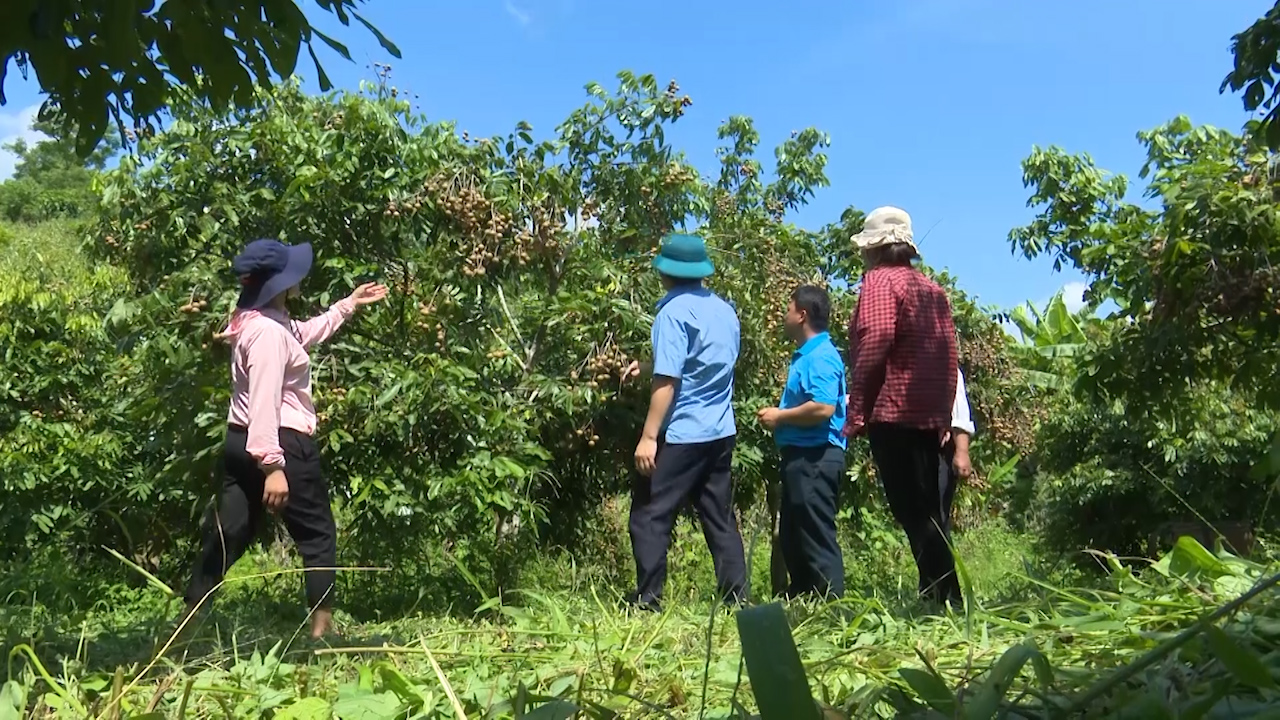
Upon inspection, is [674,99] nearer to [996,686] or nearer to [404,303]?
[404,303]

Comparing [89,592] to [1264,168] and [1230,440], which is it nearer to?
[1264,168]

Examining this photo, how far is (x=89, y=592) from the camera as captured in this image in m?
5.96

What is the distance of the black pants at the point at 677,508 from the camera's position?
386 cm

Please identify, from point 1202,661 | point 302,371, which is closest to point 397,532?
point 302,371

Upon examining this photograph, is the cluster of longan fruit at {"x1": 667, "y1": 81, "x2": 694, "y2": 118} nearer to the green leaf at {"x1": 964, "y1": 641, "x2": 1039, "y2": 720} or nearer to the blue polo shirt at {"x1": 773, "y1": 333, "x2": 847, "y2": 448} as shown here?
the blue polo shirt at {"x1": 773, "y1": 333, "x2": 847, "y2": 448}

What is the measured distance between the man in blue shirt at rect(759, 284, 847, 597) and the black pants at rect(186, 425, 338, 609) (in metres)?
1.62

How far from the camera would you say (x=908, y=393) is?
3.41 metres

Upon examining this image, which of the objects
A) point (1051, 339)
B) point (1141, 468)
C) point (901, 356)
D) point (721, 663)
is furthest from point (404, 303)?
point (1051, 339)

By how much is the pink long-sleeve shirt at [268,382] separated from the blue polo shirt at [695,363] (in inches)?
50.2

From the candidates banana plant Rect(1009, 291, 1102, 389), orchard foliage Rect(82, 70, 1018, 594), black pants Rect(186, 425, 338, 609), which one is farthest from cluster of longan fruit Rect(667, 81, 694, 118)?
banana plant Rect(1009, 291, 1102, 389)

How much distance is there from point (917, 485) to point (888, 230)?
0.88 m

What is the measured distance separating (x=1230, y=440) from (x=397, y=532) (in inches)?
256

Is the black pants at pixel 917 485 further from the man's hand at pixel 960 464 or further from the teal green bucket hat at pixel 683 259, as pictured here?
the teal green bucket hat at pixel 683 259

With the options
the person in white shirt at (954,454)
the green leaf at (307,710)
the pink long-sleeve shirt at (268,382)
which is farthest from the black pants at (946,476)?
the green leaf at (307,710)
